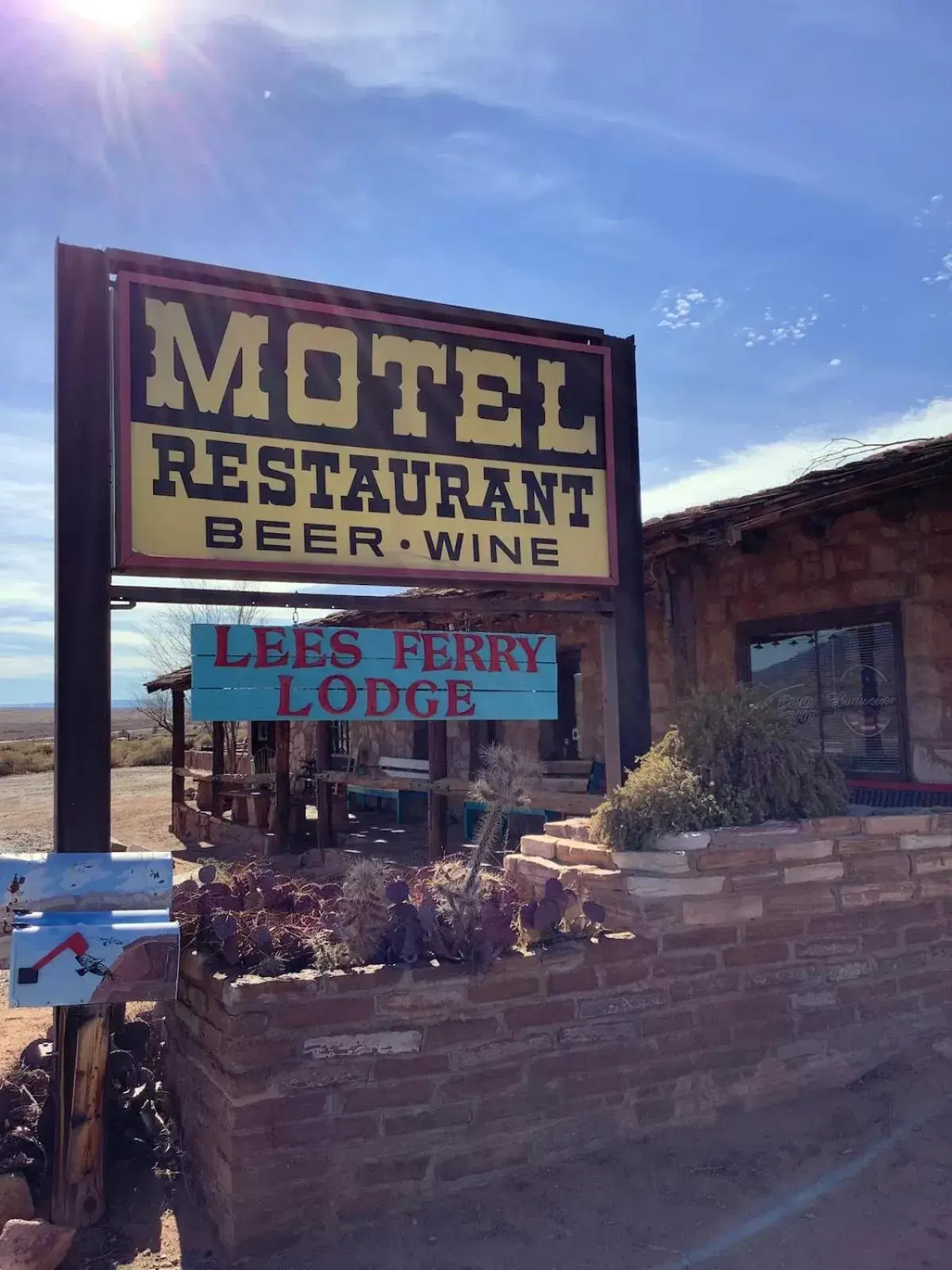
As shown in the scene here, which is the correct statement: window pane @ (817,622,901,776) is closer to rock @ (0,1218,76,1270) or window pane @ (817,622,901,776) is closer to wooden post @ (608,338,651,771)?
wooden post @ (608,338,651,771)

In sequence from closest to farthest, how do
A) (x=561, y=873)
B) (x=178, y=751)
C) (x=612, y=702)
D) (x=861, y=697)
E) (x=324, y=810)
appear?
(x=561, y=873) < (x=612, y=702) < (x=861, y=697) < (x=324, y=810) < (x=178, y=751)

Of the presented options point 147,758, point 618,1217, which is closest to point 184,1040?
point 618,1217

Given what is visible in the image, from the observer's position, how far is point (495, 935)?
11.8 ft

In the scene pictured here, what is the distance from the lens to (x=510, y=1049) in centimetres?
352

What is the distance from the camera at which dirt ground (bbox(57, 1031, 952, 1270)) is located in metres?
3.06

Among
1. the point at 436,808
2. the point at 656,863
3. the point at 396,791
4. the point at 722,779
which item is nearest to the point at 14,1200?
the point at 656,863

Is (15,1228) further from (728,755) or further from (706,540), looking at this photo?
(706,540)

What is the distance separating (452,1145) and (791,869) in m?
1.77

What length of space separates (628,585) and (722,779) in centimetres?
120

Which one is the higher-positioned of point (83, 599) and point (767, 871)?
point (83, 599)

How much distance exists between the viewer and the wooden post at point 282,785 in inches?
506

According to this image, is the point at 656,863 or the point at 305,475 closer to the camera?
the point at 656,863

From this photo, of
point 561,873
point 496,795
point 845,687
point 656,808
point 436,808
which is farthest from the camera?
point 436,808

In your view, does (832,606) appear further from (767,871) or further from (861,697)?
(767,871)
